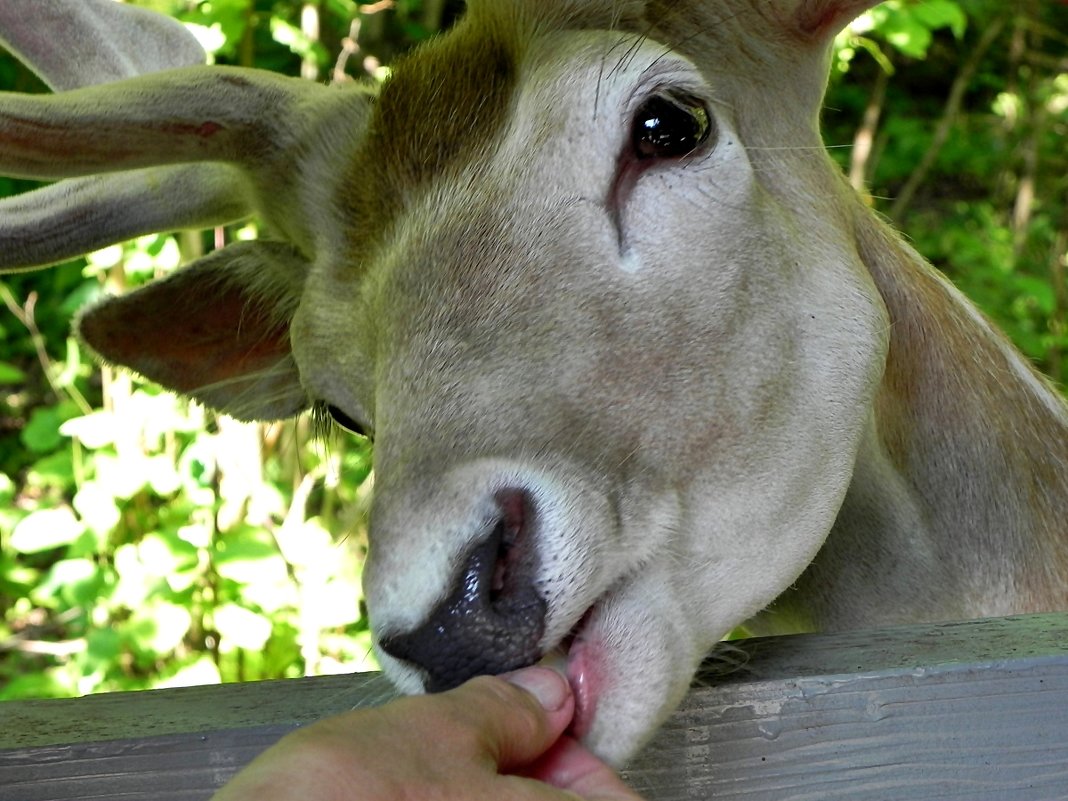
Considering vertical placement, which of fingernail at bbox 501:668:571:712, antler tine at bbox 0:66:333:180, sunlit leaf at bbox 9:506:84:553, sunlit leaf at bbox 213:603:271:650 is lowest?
sunlit leaf at bbox 213:603:271:650

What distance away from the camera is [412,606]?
1313mm

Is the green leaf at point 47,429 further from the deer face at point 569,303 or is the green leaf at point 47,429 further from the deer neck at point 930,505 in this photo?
the deer neck at point 930,505

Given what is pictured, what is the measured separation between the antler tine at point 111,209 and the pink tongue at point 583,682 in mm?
1071

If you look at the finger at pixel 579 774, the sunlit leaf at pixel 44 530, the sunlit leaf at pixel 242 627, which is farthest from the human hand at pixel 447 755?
the sunlit leaf at pixel 44 530

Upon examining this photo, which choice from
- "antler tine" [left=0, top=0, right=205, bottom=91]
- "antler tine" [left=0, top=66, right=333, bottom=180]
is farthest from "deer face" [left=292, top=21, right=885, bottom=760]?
"antler tine" [left=0, top=0, right=205, bottom=91]

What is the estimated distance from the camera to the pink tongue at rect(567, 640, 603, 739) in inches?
51.3

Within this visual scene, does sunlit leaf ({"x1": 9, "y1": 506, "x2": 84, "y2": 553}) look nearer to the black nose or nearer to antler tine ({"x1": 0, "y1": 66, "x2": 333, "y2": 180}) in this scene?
antler tine ({"x1": 0, "y1": 66, "x2": 333, "y2": 180})

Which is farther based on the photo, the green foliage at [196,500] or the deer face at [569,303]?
the green foliage at [196,500]

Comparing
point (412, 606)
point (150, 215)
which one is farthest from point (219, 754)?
point (150, 215)

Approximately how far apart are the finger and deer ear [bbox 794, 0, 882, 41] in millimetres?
1163

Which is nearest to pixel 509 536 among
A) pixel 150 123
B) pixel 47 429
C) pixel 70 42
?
pixel 150 123

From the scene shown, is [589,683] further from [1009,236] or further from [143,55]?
[1009,236]

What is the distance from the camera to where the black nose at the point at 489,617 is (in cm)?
126

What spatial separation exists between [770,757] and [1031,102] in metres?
6.67
